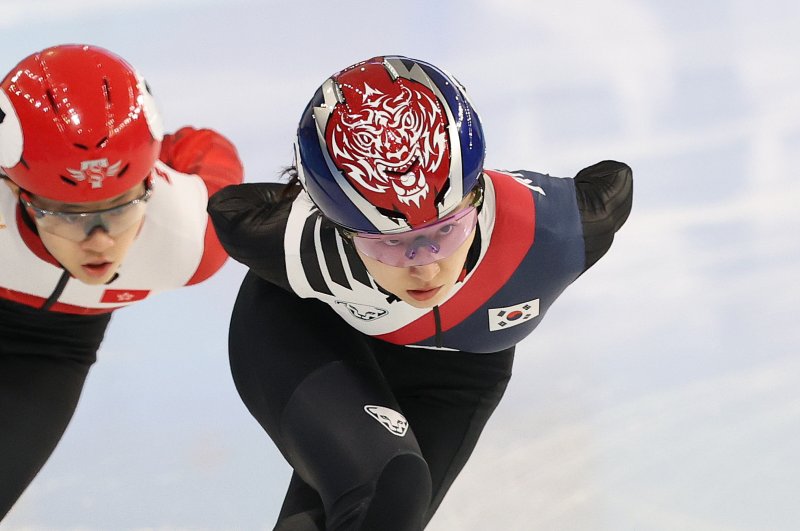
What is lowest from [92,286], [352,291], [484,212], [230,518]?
[230,518]

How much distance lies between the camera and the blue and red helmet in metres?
2.71

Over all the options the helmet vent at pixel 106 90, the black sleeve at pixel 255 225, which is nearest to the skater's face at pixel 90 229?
the helmet vent at pixel 106 90

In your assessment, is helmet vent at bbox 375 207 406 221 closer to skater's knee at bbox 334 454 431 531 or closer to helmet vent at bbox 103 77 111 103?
skater's knee at bbox 334 454 431 531

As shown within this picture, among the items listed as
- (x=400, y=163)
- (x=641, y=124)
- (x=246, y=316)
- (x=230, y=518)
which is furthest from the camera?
(x=641, y=124)

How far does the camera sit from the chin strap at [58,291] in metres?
3.62

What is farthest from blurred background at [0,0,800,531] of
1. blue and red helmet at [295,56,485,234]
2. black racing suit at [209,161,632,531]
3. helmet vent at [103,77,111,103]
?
blue and red helmet at [295,56,485,234]

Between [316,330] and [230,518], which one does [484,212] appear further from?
[230,518]

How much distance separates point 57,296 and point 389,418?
1205mm

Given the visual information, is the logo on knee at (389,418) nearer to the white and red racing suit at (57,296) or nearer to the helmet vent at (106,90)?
the white and red racing suit at (57,296)

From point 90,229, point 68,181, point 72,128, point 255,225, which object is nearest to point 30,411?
point 90,229

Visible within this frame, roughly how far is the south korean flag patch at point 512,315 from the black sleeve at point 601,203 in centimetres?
17

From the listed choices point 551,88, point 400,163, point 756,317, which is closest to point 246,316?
point 400,163

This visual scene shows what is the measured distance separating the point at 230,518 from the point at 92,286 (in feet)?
2.78

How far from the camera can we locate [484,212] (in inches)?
119
